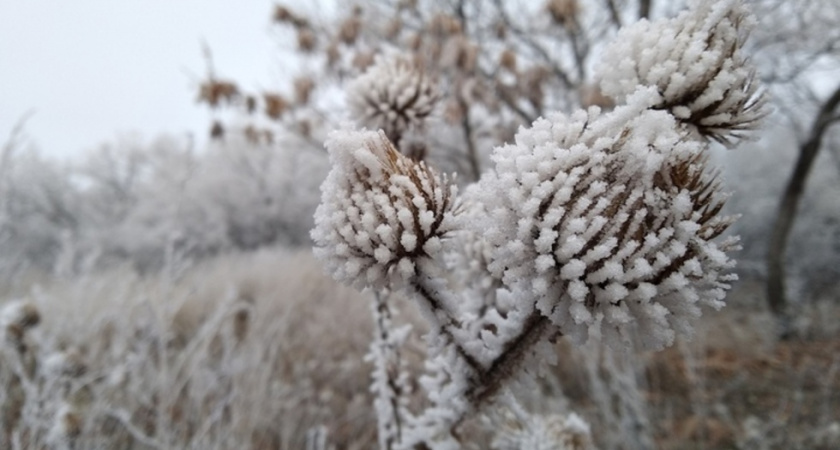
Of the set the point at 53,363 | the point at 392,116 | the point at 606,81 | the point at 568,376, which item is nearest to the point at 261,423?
the point at 53,363

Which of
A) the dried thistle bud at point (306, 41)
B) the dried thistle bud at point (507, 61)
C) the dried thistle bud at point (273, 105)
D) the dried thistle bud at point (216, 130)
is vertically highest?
the dried thistle bud at point (306, 41)

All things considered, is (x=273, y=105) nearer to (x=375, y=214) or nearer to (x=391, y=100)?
(x=391, y=100)

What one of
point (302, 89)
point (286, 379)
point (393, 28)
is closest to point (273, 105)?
point (302, 89)

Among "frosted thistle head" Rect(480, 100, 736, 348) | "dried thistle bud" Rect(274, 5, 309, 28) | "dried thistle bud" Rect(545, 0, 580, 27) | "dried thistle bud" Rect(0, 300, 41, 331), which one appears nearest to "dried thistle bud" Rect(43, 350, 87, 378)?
"dried thistle bud" Rect(0, 300, 41, 331)

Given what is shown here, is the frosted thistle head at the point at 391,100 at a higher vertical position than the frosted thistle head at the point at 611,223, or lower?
higher

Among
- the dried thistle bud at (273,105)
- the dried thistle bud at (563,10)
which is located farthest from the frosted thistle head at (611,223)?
the dried thistle bud at (273,105)

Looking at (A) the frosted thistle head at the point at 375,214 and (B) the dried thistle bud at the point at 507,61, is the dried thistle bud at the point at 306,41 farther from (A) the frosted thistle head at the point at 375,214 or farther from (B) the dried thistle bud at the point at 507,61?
(A) the frosted thistle head at the point at 375,214
